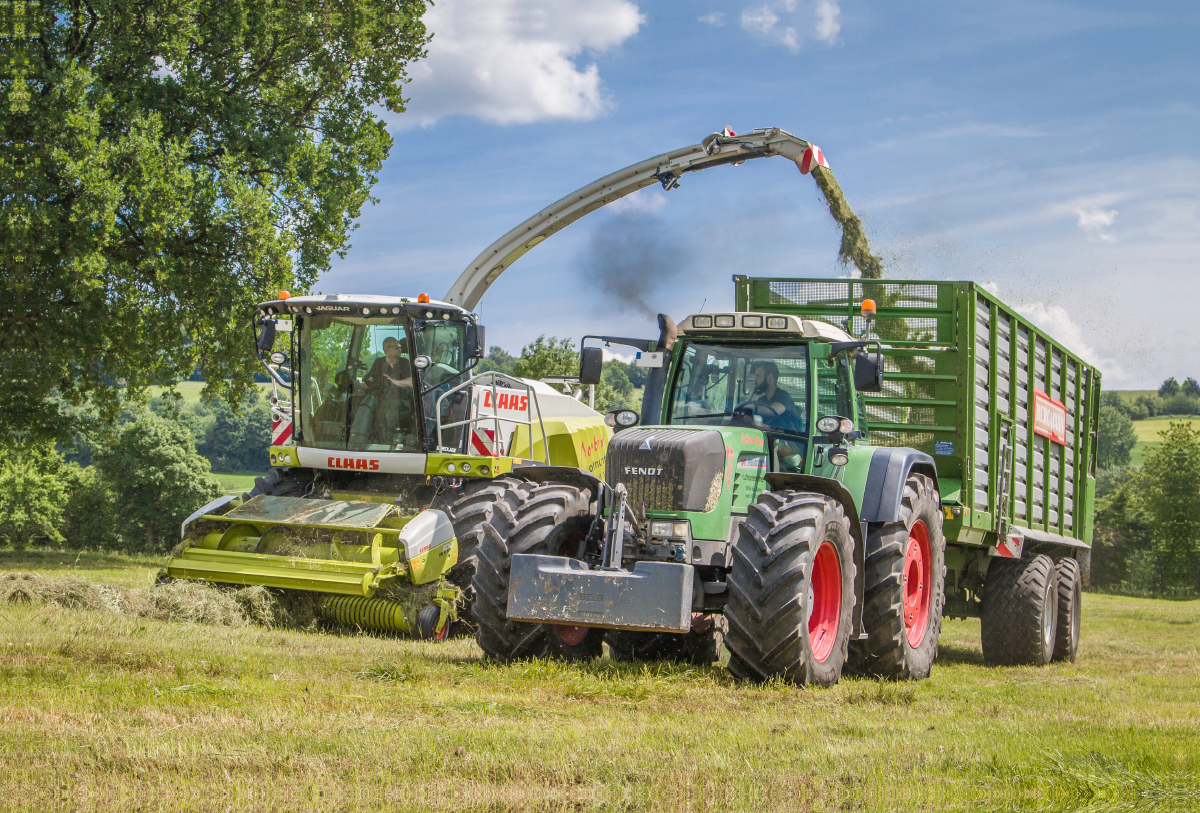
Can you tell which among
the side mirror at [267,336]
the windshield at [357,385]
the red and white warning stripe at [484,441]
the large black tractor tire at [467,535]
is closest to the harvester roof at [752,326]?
the large black tractor tire at [467,535]

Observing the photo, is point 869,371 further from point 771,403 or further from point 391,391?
point 391,391

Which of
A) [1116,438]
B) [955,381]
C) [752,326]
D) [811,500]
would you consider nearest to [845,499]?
[811,500]

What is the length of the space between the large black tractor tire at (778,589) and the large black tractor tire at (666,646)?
1.41 metres

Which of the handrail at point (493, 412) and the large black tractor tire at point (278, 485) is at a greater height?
the handrail at point (493, 412)

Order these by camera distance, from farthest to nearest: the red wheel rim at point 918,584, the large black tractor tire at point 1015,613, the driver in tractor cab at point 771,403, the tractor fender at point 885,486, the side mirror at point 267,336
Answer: the side mirror at point 267,336 → the large black tractor tire at point 1015,613 → the red wheel rim at point 918,584 → the driver in tractor cab at point 771,403 → the tractor fender at point 885,486

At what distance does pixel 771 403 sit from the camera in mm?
8484

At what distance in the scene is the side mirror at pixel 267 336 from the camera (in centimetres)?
1193

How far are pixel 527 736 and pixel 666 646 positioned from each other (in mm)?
3616

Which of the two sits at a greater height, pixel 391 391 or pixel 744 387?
pixel 391 391

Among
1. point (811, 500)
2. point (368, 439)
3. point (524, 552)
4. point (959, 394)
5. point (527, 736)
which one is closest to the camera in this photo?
point (527, 736)

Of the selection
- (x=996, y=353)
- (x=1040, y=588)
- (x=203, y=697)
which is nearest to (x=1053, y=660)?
(x=1040, y=588)

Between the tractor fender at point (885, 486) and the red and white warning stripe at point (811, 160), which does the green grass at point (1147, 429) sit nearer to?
the red and white warning stripe at point (811, 160)

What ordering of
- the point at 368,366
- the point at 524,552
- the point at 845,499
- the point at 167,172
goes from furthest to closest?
the point at 167,172 < the point at 368,366 < the point at 845,499 < the point at 524,552

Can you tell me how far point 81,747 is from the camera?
471 centimetres
